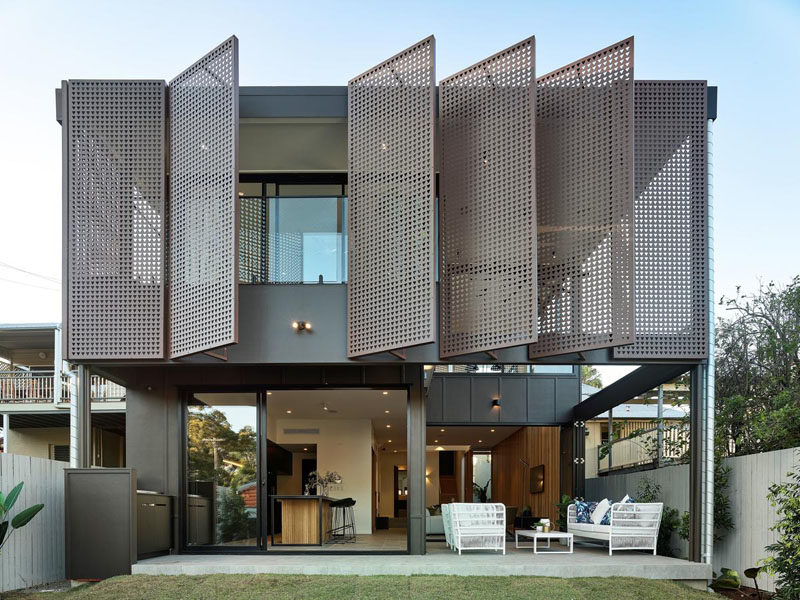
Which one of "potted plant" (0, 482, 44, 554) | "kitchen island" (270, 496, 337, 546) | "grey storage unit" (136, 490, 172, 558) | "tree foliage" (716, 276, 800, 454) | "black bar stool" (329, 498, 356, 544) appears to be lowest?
"black bar stool" (329, 498, 356, 544)

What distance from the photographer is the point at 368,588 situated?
8.00 m

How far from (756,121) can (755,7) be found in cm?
257

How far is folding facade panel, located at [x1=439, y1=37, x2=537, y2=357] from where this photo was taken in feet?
28.5

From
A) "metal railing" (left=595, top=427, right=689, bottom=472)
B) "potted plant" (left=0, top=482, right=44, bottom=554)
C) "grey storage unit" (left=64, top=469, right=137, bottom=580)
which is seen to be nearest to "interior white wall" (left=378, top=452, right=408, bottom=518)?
"metal railing" (left=595, top=427, right=689, bottom=472)

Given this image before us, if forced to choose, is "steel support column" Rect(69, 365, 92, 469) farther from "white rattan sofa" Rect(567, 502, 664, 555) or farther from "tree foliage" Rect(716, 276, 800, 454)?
"tree foliage" Rect(716, 276, 800, 454)

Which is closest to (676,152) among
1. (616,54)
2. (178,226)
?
(616,54)

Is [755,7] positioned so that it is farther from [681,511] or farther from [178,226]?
[178,226]

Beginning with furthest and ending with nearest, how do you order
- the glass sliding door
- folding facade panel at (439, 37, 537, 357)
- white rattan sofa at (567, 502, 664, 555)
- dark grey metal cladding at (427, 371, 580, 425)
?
dark grey metal cladding at (427, 371, 580, 425) → the glass sliding door → white rattan sofa at (567, 502, 664, 555) → folding facade panel at (439, 37, 537, 357)

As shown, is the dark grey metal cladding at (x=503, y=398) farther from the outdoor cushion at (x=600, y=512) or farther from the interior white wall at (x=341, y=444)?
the outdoor cushion at (x=600, y=512)

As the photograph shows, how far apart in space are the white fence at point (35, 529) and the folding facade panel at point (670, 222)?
6.65 meters

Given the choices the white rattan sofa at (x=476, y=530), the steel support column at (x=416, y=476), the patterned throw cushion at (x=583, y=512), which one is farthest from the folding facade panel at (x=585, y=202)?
the patterned throw cushion at (x=583, y=512)

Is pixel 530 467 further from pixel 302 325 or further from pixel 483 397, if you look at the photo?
pixel 302 325

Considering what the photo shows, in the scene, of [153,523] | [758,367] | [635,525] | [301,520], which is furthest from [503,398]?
[153,523]

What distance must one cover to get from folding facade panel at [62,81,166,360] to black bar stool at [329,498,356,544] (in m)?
5.56
